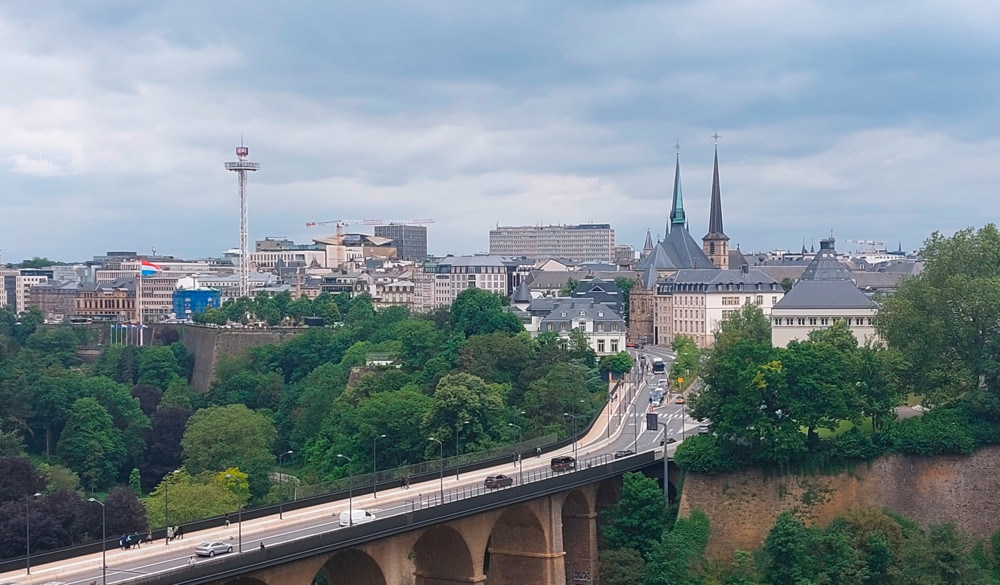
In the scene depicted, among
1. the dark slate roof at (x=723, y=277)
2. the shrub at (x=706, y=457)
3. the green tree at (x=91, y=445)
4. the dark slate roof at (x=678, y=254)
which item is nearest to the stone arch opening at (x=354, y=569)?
the shrub at (x=706, y=457)

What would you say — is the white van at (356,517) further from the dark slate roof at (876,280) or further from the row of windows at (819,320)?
the dark slate roof at (876,280)

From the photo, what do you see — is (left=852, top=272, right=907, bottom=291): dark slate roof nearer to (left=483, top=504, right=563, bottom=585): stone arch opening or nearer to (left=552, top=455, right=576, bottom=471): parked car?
(left=552, top=455, right=576, bottom=471): parked car

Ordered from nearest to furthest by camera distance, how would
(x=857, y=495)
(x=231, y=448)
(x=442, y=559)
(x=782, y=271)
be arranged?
(x=442, y=559)
(x=857, y=495)
(x=231, y=448)
(x=782, y=271)

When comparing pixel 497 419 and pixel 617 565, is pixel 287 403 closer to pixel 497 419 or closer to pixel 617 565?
pixel 497 419

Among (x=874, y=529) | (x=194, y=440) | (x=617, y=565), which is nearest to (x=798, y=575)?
(x=874, y=529)

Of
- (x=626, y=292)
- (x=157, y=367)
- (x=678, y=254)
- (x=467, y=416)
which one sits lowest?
(x=467, y=416)

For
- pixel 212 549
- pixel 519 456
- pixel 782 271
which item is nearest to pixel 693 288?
pixel 782 271

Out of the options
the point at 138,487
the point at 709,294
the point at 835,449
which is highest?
the point at 709,294

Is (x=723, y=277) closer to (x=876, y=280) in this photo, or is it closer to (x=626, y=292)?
(x=626, y=292)
